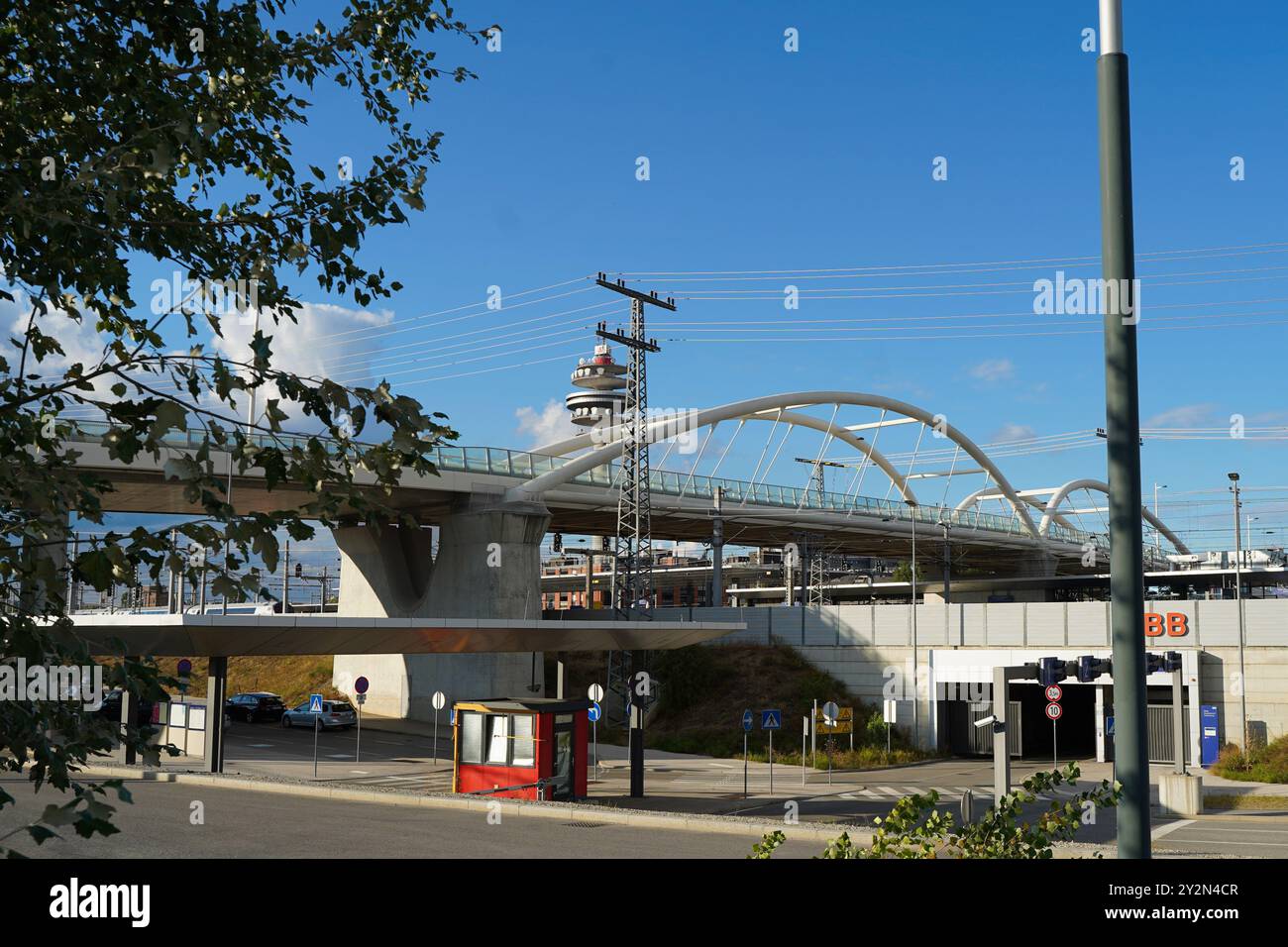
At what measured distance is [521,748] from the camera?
26.4 m

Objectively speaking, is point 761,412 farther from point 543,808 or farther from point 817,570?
point 543,808

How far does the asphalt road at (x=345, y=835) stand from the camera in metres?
17.0

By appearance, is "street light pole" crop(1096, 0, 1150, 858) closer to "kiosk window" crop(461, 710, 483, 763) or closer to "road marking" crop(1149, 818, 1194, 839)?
"road marking" crop(1149, 818, 1194, 839)

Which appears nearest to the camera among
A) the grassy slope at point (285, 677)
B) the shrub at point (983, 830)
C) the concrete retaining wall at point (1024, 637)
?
the shrub at point (983, 830)

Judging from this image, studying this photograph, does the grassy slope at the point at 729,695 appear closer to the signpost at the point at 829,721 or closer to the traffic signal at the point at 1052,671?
the signpost at the point at 829,721

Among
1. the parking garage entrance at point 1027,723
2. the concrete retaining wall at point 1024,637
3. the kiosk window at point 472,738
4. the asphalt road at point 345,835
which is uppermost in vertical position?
the concrete retaining wall at point 1024,637

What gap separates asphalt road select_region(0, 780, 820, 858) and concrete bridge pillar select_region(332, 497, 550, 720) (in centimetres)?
2755

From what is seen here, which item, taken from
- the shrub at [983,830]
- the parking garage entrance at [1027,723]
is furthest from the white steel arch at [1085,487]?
the shrub at [983,830]

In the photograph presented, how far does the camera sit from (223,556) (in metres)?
4.81

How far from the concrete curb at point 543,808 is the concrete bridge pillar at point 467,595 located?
74.8 feet

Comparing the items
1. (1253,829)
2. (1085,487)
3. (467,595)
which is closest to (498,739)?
(1253,829)

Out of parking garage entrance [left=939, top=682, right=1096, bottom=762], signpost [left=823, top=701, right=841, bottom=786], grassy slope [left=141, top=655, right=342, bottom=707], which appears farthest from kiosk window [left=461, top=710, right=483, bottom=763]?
grassy slope [left=141, top=655, right=342, bottom=707]
